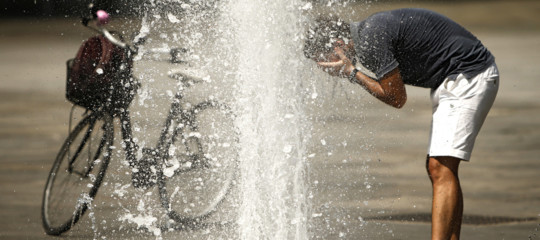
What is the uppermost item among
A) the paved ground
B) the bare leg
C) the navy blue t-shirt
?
the navy blue t-shirt

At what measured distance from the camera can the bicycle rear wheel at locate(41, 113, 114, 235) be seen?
512 cm

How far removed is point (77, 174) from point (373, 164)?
2790mm

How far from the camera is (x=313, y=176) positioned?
6.09 metres

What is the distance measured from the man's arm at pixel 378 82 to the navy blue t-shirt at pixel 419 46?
5 centimetres

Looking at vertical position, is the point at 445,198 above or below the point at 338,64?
below

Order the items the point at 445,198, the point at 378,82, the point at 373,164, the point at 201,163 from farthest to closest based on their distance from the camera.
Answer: the point at 373,164
the point at 201,163
the point at 378,82
the point at 445,198

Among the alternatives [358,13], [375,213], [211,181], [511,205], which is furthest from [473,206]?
[358,13]

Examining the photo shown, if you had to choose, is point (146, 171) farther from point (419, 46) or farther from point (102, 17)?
point (419, 46)

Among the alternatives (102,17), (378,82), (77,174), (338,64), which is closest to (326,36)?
(338,64)

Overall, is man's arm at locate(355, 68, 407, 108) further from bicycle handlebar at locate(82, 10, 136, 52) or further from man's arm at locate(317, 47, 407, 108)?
bicycle handlebar at locate(82, 10, 136, 52)

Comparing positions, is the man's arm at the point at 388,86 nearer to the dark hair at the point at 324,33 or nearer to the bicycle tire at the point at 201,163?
the dark hair at the point at 324,33

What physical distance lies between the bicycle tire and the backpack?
48 cm

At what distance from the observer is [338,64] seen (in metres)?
4.07

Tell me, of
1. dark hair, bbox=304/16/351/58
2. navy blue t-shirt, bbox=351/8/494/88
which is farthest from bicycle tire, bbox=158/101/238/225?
navy blue t-shirt, bbox=351/8/494/88
